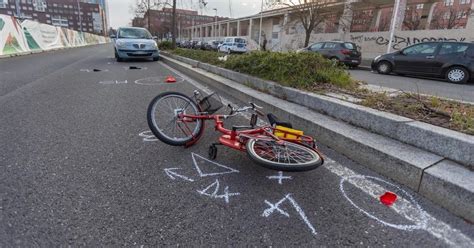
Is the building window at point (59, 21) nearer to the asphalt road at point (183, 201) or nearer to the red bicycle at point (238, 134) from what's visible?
the red bicycle at point (238, 134)

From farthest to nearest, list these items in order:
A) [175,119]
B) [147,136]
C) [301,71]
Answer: [301,71] → [147,136] → [175,119]

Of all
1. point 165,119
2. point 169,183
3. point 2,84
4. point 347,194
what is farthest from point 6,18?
point 347,194

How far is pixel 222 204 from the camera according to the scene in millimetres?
2176

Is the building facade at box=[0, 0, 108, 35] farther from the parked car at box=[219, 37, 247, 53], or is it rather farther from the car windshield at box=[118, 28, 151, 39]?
the car windshield at box=[118, 28, 151, 39]

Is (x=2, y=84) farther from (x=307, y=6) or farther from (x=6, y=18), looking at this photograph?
(x=307, y=6)

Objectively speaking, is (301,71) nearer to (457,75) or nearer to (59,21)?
(457,75)

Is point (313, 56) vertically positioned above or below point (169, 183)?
above

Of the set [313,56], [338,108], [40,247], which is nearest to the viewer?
[40,247]

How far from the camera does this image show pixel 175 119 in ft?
11.1

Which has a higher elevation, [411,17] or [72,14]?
[72,14]

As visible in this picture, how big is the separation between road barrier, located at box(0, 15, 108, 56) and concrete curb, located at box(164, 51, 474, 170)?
17557 millimetres

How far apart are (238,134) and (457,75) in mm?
10645

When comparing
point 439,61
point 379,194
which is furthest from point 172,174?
point 439,61

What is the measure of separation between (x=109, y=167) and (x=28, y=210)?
30.9 inches
